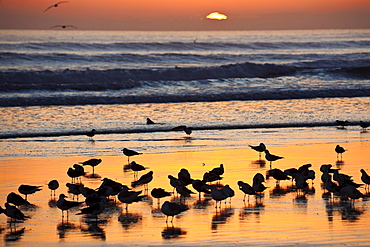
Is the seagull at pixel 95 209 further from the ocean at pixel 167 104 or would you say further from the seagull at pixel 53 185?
the ocean at pixel 167 104

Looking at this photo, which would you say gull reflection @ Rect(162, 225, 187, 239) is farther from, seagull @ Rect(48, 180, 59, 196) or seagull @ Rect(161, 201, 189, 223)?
seagull @ Rect(48, 180, 59, 196)

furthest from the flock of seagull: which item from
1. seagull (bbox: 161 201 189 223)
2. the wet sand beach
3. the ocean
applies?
the ocean

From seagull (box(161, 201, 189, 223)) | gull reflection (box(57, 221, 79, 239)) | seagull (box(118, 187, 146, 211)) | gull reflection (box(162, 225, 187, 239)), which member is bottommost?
gull reflection (box(162, 225, 187, 239))

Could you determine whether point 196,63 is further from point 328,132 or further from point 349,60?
point 328,132

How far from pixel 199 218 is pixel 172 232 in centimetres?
86

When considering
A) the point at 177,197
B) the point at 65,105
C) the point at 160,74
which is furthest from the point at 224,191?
the point at 160,74

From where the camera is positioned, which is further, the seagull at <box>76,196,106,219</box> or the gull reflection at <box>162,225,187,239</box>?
the seagull at <box>76,196,106,219</box>

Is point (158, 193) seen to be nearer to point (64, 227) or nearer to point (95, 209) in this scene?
point (95, 209)

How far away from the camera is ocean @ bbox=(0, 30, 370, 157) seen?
17.2 m

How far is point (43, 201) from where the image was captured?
1066cm

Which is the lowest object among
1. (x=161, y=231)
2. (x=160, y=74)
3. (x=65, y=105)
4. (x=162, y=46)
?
(x=161, y=231)

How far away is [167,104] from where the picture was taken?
85.8 feet

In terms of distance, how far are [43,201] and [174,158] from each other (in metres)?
4.42

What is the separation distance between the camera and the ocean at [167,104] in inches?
676
